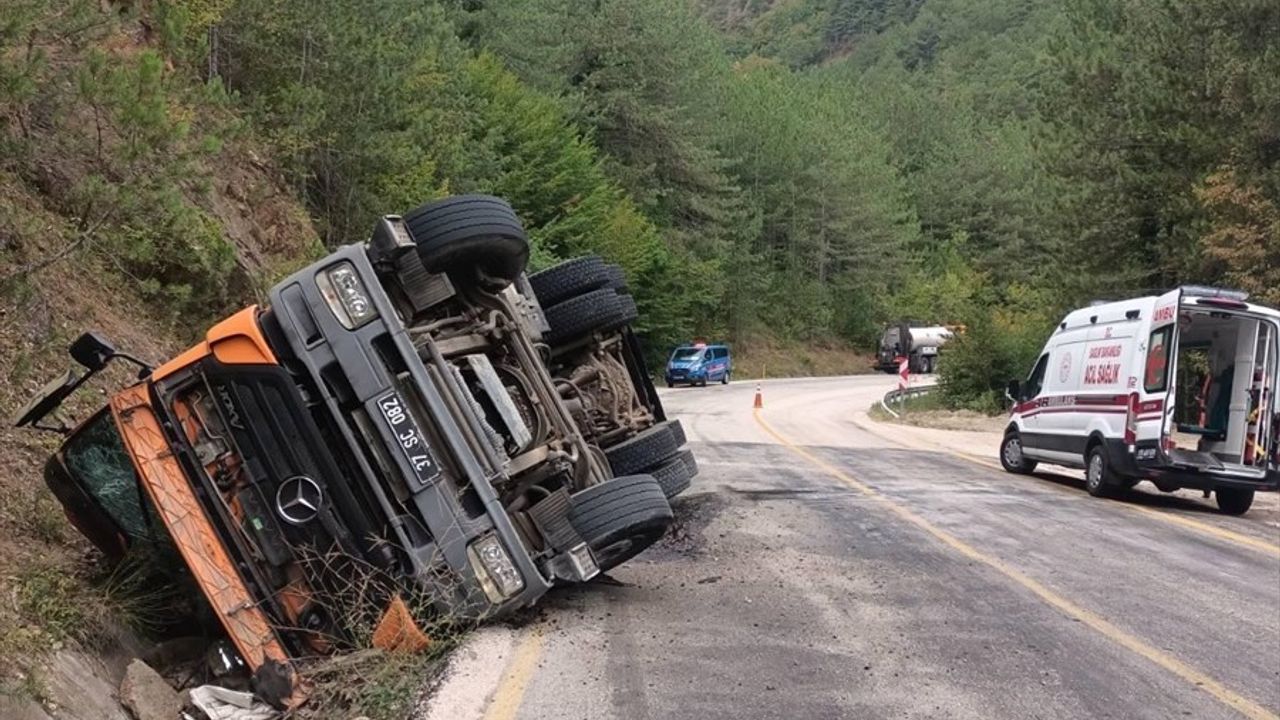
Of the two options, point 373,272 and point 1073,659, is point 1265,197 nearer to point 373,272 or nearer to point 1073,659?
point 1073,659

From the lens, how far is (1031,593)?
287 inches

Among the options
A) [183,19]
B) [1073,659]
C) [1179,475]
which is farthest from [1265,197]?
[183,19]

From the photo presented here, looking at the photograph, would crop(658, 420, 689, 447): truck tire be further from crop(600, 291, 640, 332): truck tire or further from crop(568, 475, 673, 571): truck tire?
crop(568, 475, 673, 571): truck tire

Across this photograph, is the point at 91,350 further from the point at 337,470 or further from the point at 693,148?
the point at 693,148

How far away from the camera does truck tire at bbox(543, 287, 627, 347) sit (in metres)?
8.37

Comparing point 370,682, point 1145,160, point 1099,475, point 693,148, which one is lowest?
point 1099,475

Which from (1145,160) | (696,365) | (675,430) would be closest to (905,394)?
(696,365)

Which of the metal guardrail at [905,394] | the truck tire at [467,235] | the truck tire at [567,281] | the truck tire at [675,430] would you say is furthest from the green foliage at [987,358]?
the truck tire at [467,235]

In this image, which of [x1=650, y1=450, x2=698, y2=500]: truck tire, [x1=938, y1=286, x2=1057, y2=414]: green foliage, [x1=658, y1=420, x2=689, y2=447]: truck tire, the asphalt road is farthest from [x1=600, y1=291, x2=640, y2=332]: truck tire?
[x1=938, y1=286, x2=1057, y2=414]: green foliage

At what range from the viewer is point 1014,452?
1602 cm

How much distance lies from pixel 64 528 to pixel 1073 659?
6213 millimetres

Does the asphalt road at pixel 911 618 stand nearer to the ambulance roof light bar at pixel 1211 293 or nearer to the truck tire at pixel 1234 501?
the truck tire at pixel 1234 501

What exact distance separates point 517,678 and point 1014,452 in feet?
41.2

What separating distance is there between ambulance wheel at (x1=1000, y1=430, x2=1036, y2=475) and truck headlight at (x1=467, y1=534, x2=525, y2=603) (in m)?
12.0
